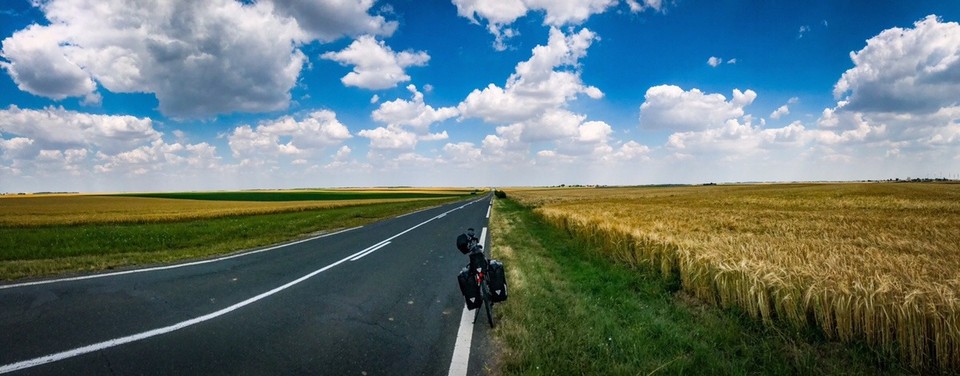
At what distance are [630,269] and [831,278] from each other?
4597 mm

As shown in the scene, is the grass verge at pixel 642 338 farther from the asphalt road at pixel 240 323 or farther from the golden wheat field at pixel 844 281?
the asphalt road at pixel 240 323

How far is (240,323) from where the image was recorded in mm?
5902

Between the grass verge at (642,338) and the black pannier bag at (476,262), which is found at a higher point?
the black pannier bag at (476,262)

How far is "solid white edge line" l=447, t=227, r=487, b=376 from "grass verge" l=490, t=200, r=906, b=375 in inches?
16.3

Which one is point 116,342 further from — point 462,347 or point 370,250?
point 370,250

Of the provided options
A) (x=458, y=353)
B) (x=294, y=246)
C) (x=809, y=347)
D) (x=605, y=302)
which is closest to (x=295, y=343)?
(x=458, y=353)

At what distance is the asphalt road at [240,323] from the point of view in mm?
4547

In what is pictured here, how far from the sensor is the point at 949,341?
4.12m

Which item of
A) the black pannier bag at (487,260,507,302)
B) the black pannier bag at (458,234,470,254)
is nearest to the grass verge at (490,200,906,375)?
the black pannier bag at (487,260,507,302)

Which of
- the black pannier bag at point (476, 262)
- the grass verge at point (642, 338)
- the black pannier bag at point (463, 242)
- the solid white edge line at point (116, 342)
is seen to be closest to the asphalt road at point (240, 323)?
the solid white edge line at point (116, 342)

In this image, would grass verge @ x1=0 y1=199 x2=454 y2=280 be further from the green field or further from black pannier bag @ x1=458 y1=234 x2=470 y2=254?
the green field

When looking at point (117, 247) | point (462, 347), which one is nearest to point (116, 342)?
point (462, 347)

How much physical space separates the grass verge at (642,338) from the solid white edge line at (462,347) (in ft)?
1.36

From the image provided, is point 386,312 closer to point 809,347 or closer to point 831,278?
point 809,347
